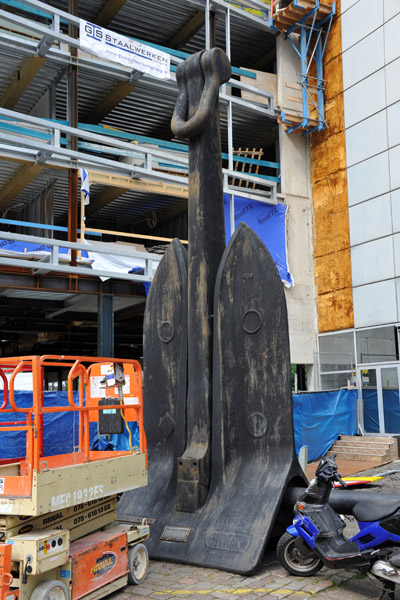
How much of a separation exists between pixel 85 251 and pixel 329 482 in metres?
12.9

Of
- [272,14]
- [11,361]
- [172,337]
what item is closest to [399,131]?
[272,14]

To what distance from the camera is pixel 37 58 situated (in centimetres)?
1748

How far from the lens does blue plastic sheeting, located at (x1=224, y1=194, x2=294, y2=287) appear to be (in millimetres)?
21297

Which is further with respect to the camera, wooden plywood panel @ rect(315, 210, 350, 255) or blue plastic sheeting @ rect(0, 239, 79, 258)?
wooden plywood panel @ rect(315, 210, 350, 255)

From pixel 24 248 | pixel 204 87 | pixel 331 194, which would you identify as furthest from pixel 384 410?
pixel 204 87

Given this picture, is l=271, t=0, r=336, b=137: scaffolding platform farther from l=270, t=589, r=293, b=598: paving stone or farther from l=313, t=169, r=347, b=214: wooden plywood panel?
l=270, t=589, r=293, b=598: paving stone

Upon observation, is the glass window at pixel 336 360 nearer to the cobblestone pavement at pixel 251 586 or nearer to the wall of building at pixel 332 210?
the wall of building at pixel 332 210

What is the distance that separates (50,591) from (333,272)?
60.3ft

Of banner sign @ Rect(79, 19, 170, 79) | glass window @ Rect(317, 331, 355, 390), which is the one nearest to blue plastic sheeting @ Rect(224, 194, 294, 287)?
glass window @ Rect(317, 331, 355, 390)

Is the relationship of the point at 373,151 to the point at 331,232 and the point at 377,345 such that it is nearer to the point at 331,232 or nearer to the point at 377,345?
the point at 331,232

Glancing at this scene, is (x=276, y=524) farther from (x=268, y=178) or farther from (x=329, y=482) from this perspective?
(x=268, y=178)

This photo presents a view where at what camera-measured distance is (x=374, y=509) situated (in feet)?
16.9

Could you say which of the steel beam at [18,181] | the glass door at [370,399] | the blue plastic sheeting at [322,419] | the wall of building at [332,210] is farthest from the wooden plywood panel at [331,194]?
the steel beam at [18,181]

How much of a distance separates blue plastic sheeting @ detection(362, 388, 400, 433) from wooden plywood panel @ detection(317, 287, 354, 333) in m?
2.55
